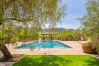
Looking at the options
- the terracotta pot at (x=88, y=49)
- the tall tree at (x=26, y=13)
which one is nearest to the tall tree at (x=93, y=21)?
the tall tree at (x=26, y=13)

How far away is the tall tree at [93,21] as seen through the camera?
451 inches

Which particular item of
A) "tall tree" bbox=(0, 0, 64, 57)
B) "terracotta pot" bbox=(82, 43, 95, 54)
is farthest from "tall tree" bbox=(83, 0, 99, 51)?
"terracotta pot" bbox=(82, 43, 95, 54)

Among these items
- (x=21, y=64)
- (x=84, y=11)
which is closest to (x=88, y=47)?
(x=84, y=11)

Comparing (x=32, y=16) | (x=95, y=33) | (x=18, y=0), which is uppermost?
(x=18, y=0)

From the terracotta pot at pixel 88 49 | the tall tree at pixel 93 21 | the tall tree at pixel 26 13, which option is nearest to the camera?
the tall tree at pixel 26 13

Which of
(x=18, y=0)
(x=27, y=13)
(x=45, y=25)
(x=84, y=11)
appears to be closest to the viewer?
(x=18, y=0)

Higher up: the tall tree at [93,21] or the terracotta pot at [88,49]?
the tall tree at [93,21]

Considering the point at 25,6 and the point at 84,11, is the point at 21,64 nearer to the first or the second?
the point at 25,6

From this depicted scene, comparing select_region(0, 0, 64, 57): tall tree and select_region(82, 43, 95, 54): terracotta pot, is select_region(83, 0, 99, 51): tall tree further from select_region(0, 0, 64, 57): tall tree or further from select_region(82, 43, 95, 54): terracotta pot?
select_region(82, 43, 95, 54): terracotta pot

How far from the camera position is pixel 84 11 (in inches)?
508

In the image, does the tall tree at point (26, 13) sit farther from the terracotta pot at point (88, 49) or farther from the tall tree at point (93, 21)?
the terracotta pot at point (88, 49)

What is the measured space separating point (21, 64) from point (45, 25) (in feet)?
7.84

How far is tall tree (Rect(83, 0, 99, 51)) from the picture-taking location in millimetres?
11461

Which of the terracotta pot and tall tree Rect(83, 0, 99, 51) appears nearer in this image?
tall tree Rect(83, 0, 99, 51)
